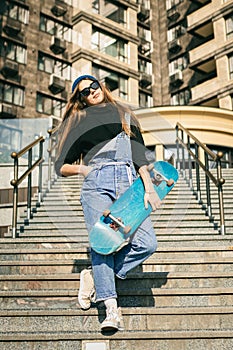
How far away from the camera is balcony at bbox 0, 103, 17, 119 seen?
2533 cm

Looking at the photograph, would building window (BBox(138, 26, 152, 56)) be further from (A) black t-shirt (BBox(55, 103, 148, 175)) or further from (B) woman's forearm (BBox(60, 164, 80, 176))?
(B) woman's forearm (BBox(60, 164, 80, 176))

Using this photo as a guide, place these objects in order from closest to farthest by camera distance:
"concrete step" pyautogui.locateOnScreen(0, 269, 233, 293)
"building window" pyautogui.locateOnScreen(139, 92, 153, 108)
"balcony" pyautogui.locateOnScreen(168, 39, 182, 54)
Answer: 1. "concrete step" pyautogui.locateOnScreen(0, 269, 233, 293)
2. "building window" pyautogui.locateOnScreen(139, 92, 153, 108)
3. "balcony" pyautogui.locateOnScreen(168, 39, 182, 54)

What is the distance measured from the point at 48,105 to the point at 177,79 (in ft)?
30.1

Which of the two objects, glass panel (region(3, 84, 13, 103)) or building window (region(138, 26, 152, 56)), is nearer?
glass panel (region(3, 84, 13, 103))

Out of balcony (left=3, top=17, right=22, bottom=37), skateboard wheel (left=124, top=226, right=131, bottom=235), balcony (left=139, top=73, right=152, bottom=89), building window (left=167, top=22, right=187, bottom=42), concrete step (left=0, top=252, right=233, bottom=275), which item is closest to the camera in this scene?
skateboard wheel (left=124, top=226, right=131, bottom=235)

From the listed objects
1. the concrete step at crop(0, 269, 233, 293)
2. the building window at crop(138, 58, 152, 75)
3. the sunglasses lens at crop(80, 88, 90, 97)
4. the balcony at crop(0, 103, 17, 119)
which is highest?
the building window at crop(138, 58, 152, 75)

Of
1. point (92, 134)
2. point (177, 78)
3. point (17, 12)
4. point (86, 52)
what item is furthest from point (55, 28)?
point (92, 134)

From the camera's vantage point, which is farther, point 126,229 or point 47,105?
point 47,105

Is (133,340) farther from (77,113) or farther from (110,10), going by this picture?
(110,10)

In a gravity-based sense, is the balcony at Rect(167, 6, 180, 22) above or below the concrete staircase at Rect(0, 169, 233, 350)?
above

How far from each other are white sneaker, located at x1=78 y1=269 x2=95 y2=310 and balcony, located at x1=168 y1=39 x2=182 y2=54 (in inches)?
1227

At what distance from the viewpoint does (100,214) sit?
312cm

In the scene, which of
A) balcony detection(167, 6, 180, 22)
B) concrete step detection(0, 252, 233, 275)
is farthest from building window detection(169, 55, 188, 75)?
concrete step detection(0, 252, 233, 275)

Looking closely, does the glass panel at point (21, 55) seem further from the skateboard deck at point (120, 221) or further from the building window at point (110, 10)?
the skateboard deck at point (120, 221)
